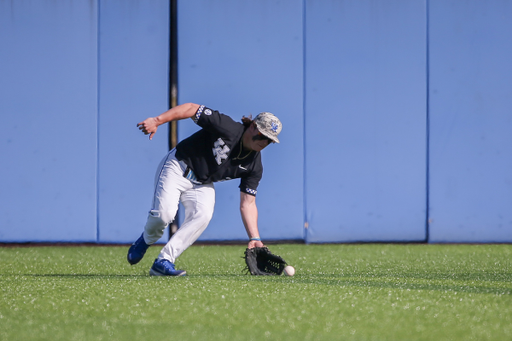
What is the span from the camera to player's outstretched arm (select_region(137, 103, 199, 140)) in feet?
11.8

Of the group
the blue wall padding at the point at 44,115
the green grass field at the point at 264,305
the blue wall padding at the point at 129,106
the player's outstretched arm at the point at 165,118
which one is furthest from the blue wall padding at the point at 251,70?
the player's outstretched arm at the point at 165,118

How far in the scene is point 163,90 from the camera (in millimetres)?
6828

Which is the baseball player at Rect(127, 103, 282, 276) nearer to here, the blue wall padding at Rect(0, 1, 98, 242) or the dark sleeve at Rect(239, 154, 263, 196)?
the dark sleeve at Rect(239, 154, 263, 196)

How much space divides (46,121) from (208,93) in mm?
1922

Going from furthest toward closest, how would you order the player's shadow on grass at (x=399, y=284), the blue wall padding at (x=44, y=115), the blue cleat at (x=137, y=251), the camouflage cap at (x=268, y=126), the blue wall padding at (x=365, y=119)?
the blue wall padding at (x=365, y=119) < the blue wall padding at (x=44, y=115) < the blue cleat at (x=137, y=251) < the camouflage cap at (x=268, y=126) < the player's shadow on grass at (x=399, y=284)

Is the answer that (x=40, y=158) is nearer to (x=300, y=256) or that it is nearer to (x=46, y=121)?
(x=46, y=121)

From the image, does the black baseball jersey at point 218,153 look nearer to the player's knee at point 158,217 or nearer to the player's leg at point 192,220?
the player's leg at point 192,220

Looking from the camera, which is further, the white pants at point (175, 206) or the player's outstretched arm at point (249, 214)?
the player's outstretched arm at point (249, 214)

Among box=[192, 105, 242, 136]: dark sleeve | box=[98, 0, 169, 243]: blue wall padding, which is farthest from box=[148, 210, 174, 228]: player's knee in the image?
box=[98, 0, 169, 243]: blue wall padding

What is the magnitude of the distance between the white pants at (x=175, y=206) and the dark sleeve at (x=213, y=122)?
13.9 inches

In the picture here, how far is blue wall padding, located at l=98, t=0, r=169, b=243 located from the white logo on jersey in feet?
9.65

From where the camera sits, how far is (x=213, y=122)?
385cm

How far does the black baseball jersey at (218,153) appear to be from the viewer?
392 cm

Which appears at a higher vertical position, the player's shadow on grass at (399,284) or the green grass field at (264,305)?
the green grass field at (264,305)
